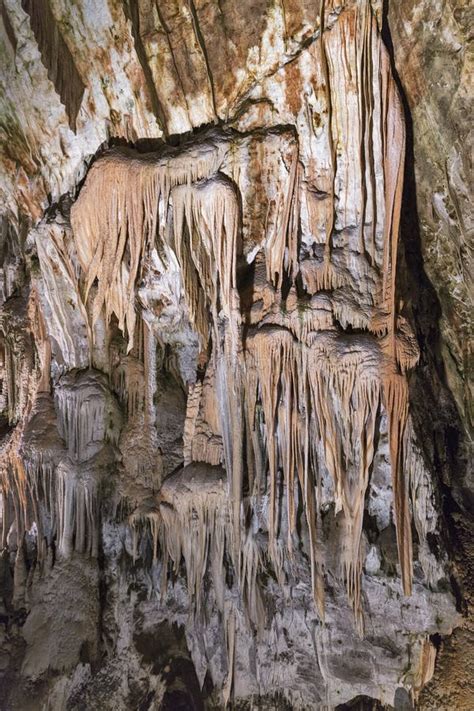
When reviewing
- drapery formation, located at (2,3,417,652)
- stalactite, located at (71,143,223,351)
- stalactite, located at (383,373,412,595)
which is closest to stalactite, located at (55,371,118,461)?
drapery formation, located at (2,3,417,652)

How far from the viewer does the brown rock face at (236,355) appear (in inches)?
137

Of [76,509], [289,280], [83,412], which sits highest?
[289,280]

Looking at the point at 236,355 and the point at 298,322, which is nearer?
Answer: the point at 298,322

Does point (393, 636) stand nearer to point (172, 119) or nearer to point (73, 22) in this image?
point (172, 119)

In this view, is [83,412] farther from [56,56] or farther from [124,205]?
[56,56]

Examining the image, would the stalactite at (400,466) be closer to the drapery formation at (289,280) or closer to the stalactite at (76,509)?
the drapery formation at (289,280)

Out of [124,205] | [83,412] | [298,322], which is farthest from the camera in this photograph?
[83,412]

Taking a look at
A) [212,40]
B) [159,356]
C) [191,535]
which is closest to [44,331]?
[159,356]

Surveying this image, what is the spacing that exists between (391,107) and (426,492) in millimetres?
2603

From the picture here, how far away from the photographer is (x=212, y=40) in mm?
3432

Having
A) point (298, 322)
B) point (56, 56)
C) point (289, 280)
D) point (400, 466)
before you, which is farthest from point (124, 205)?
point (400, 466)

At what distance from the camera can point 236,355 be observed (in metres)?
3.79

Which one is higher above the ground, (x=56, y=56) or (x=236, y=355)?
(x=56, y=56)

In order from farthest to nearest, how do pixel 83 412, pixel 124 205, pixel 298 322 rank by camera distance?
pixel 83 412, pixel 124 205, pixel 298 322
